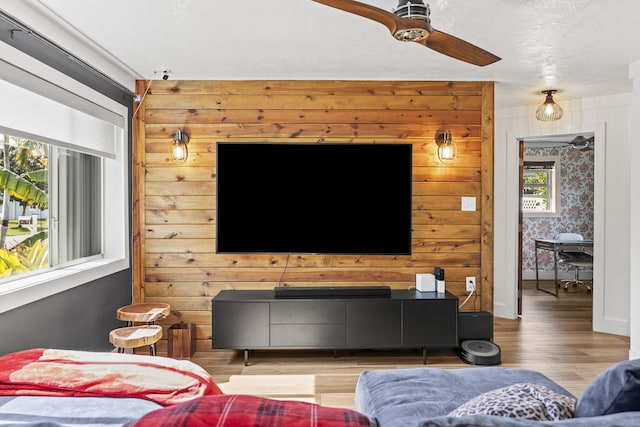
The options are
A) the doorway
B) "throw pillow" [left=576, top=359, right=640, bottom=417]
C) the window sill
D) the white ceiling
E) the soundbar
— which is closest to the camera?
"throw pillow" [left=576, top=359, right=640, bottom=417]

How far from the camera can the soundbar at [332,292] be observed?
11.4 ft

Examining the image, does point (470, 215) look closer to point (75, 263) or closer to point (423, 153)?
point (423, 153)

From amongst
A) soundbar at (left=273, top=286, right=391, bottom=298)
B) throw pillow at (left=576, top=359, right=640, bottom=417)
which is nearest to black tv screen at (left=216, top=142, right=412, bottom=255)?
soundbar at (left=273, top=286, right=391, bottom=298)

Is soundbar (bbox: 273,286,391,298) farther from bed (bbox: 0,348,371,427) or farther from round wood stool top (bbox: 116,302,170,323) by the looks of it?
bed (bbox: 0,348,371,427)

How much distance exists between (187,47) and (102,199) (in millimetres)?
1505

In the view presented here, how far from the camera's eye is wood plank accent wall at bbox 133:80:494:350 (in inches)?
148

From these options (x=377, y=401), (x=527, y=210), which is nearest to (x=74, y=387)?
(x=377, y=401)

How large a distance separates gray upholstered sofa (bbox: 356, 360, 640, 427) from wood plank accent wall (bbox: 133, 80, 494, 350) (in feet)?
5.94

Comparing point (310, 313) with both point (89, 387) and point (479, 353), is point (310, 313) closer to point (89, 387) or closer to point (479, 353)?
point (479, 353)

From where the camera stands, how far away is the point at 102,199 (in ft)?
11.8

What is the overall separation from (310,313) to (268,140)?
1.53 m

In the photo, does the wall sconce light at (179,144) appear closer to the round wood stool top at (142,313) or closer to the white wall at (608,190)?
the round wood stool top at (142,313)

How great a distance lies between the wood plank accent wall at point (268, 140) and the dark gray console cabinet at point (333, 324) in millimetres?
406

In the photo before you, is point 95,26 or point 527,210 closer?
point 95,26
